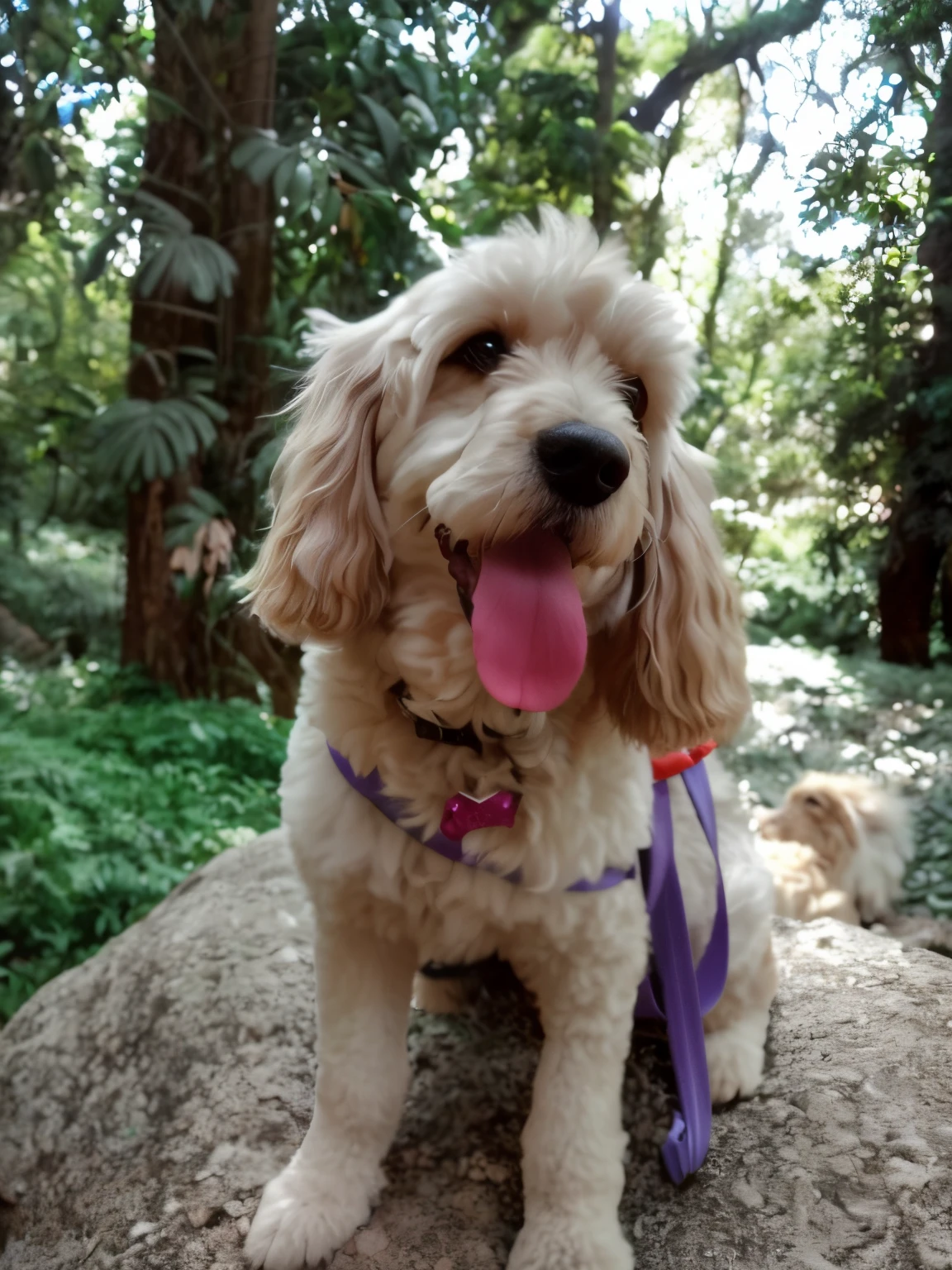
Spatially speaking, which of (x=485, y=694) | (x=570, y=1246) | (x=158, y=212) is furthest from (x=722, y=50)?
(x=570, y=1246)

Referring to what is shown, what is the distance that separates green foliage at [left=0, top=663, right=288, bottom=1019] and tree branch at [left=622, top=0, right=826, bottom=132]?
7.41 feet

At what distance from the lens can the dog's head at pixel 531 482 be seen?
1.30m

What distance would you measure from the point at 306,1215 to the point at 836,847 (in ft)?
5.45

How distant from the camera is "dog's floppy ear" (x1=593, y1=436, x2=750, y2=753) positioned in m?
1.58

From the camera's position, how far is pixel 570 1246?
1.46 m

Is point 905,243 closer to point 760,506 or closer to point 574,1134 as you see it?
point 760,506

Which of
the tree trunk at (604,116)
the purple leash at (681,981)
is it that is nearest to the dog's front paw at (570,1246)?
the purple leash at (681,981)

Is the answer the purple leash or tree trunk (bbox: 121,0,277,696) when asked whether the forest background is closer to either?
tree trunk (bbox: 121,0,277,696)

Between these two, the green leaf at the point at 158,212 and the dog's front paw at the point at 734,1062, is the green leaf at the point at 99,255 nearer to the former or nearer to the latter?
the green leaf at the point at 158,212

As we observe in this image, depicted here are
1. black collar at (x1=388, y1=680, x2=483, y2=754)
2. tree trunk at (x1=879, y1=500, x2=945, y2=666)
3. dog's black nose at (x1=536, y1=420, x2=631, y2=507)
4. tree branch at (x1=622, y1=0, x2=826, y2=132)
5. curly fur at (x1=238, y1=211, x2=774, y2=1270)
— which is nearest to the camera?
dog's black nose at (x1=536, y1=420, x2=631, y2=507)

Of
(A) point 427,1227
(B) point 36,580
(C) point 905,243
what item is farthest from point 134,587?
(C) point 905,243

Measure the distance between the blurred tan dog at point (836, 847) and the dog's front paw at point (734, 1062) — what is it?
721 mm

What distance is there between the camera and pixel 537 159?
7.60ft

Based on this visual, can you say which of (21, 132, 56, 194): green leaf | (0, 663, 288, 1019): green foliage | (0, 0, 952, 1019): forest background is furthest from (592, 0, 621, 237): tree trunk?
(0, 663, 288, 1019): green foliage
